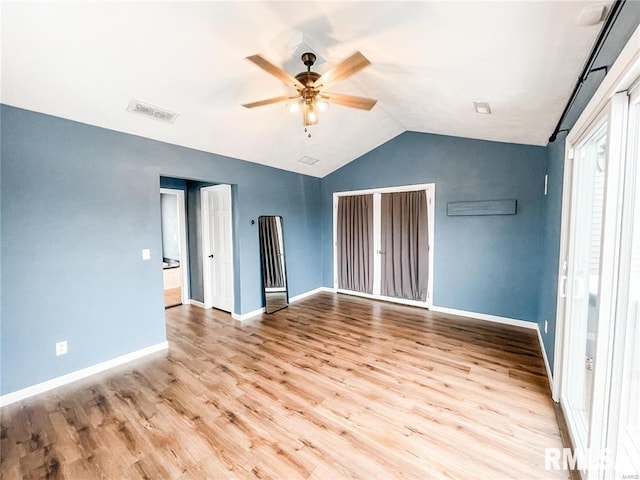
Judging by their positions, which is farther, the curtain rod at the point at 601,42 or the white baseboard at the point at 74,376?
the white baseboard at the point at 74,376

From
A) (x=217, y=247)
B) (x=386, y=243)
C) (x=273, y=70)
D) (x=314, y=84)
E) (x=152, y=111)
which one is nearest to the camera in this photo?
(x=273, y=70)

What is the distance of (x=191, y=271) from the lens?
5.09m

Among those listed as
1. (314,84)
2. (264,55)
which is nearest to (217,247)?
(264,55)

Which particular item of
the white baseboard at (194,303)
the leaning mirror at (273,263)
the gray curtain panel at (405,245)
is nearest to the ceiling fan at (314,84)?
the leaning mirror at (273,263)

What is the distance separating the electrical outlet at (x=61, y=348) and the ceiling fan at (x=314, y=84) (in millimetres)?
2850

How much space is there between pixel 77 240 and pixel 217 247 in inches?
83.0

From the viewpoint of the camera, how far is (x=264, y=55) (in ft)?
7.83

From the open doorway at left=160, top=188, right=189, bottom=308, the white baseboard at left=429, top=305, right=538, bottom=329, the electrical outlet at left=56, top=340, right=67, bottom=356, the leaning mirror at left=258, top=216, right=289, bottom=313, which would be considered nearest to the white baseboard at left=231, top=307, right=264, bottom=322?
the leaning mirror at left=258, top=216, right=289, bottom=313

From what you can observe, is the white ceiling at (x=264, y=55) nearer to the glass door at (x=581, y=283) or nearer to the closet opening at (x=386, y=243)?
the glass door at (x=581, y=283)

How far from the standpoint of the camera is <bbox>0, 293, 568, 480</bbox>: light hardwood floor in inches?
66.7

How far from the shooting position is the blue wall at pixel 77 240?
2.32m

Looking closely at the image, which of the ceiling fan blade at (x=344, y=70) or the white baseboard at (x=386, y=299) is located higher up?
the ceiling fan blade at (x=344, y=70)

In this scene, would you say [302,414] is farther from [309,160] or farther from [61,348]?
[309,160]

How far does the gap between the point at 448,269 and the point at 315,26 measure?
3.81 meters
